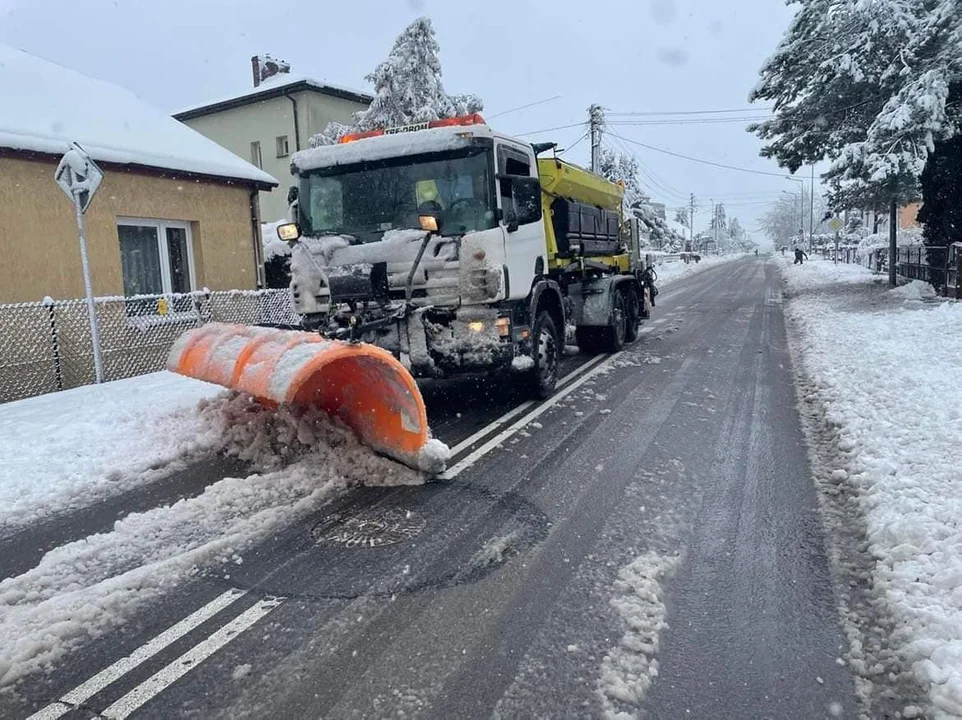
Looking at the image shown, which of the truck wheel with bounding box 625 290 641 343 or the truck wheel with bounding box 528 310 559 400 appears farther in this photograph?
the truck wheel with bounding box 625 290 641 343

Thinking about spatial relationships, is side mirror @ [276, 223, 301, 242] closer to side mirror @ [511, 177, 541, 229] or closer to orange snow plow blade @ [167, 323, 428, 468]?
orange snow plow blade @ [167, 323, 428, 468]

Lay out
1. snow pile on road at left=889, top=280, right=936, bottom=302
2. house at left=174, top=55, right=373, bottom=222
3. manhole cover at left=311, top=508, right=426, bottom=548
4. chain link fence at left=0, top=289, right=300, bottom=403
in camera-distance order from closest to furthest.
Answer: manhole cover at left=311, top=508, right=426, bottom=548 < chain link fence at left=0, top=289, right=300, bottom=403 < snow pile on road at left=889, top=280, right=936, bottom=302 < house at left=174, top=55, right=373, bottom=222

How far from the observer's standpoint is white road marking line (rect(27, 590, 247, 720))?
9.04 ft

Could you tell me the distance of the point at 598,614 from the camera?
336cm

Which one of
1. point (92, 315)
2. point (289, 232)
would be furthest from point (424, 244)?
point (92, 315)

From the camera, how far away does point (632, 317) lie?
1307 centimetres

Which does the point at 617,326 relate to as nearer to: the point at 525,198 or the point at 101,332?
the point at 525,198

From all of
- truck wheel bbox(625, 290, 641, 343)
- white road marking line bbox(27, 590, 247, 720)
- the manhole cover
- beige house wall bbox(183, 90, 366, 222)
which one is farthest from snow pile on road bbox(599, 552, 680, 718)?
beige house wall bbox(183, 90, 366, 222)

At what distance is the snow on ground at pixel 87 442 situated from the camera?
5.30 metres

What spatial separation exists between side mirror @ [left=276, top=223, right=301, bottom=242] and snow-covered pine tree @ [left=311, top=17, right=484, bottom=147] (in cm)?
1467

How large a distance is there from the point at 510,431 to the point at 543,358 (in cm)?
153

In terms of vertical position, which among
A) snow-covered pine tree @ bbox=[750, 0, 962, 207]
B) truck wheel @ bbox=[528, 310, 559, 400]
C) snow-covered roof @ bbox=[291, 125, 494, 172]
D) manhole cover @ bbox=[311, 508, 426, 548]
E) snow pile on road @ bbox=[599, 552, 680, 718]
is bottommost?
snow pile on road @ bbox=[599, 552, 680, 718]

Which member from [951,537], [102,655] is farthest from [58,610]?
[951,537]

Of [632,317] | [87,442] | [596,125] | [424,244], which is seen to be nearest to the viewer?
[87,442]
